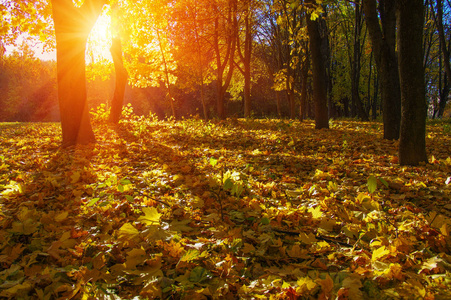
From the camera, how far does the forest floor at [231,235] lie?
1594mm

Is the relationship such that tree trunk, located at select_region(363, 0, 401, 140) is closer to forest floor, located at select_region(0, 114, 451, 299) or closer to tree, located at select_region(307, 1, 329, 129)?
tree, located at select_region(307, 1, 329, 129)

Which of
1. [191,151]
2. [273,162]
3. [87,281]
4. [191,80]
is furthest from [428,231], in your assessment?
[191,80]

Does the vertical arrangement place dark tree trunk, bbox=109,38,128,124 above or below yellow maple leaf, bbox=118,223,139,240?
above

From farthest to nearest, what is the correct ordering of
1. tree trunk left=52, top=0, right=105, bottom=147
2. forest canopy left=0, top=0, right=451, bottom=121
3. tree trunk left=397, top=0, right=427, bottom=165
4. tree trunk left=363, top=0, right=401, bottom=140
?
1. forest canopy left=0, top=0, right=451, bottom=121
2. tree trunk left=363, top=0, right=401, bottom=140
3. tree trunk left=52, top=0, right=105, bottom=147
4. tree trunk left=397, top=0, right=427, bottom=165

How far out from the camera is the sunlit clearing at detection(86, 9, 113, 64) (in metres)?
11.4

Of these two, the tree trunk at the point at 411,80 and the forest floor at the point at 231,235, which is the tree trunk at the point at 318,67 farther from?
the forest floor at the point at 231,235

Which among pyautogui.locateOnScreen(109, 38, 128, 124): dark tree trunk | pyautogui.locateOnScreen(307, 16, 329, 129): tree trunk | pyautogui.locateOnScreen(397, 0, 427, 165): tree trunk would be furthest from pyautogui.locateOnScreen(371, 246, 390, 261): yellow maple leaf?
pyautogui.locateOnScreen(109, 38, 128, 124): dark tree trunk

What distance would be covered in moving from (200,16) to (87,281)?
15171 millimetres

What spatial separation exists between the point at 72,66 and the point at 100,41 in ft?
23.2

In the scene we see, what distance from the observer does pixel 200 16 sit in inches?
574

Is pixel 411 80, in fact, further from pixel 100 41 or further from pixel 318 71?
pixel 100 41

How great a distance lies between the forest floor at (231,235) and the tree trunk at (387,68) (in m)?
2.86

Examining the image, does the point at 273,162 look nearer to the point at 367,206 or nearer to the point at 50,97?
the point at 367,206

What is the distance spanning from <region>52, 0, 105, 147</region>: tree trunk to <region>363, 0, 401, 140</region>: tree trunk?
7.32 m
